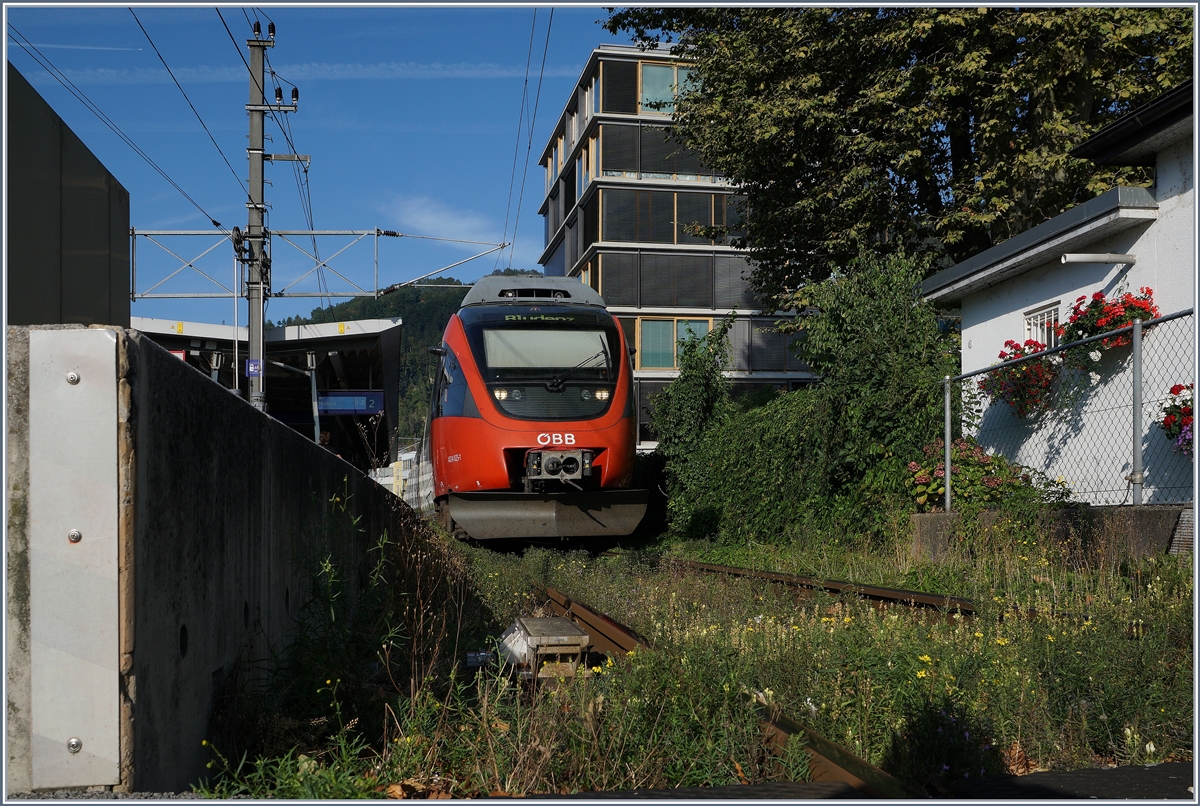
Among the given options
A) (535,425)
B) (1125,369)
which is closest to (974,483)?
(1125,369)

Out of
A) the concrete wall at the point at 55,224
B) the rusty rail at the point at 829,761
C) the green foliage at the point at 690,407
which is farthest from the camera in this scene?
the green foliage at the point at 690,407

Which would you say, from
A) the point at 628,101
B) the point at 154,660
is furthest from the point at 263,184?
the point at 628,101

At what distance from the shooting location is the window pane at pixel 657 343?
52.8m

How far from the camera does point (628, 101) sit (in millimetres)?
52812

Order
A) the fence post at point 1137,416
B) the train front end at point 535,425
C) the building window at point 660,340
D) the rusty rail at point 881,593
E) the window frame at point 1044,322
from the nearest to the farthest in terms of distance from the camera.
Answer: the rusty rail at point 881,593 → the fence post at point 1137,416 → the train front end at point 535,425 → the window frame at point 1044,322 → the building window at point 660,340

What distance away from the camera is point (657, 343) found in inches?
2094

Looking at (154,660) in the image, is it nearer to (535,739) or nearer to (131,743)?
(131,743)

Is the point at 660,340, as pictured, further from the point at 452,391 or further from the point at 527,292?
the point at 452,391

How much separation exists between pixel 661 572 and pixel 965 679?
284 inches

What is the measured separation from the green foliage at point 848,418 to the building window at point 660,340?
110ft

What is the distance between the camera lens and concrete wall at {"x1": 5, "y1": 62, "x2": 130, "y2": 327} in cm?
509

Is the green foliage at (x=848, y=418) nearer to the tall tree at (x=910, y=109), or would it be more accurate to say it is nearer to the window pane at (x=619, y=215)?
the tall tree at (x=910, y=109)

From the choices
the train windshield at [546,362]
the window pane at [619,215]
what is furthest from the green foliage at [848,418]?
the window pane at [619,215]

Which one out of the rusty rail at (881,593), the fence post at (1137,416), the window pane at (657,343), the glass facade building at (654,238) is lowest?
the rusty rail at (881,593)
